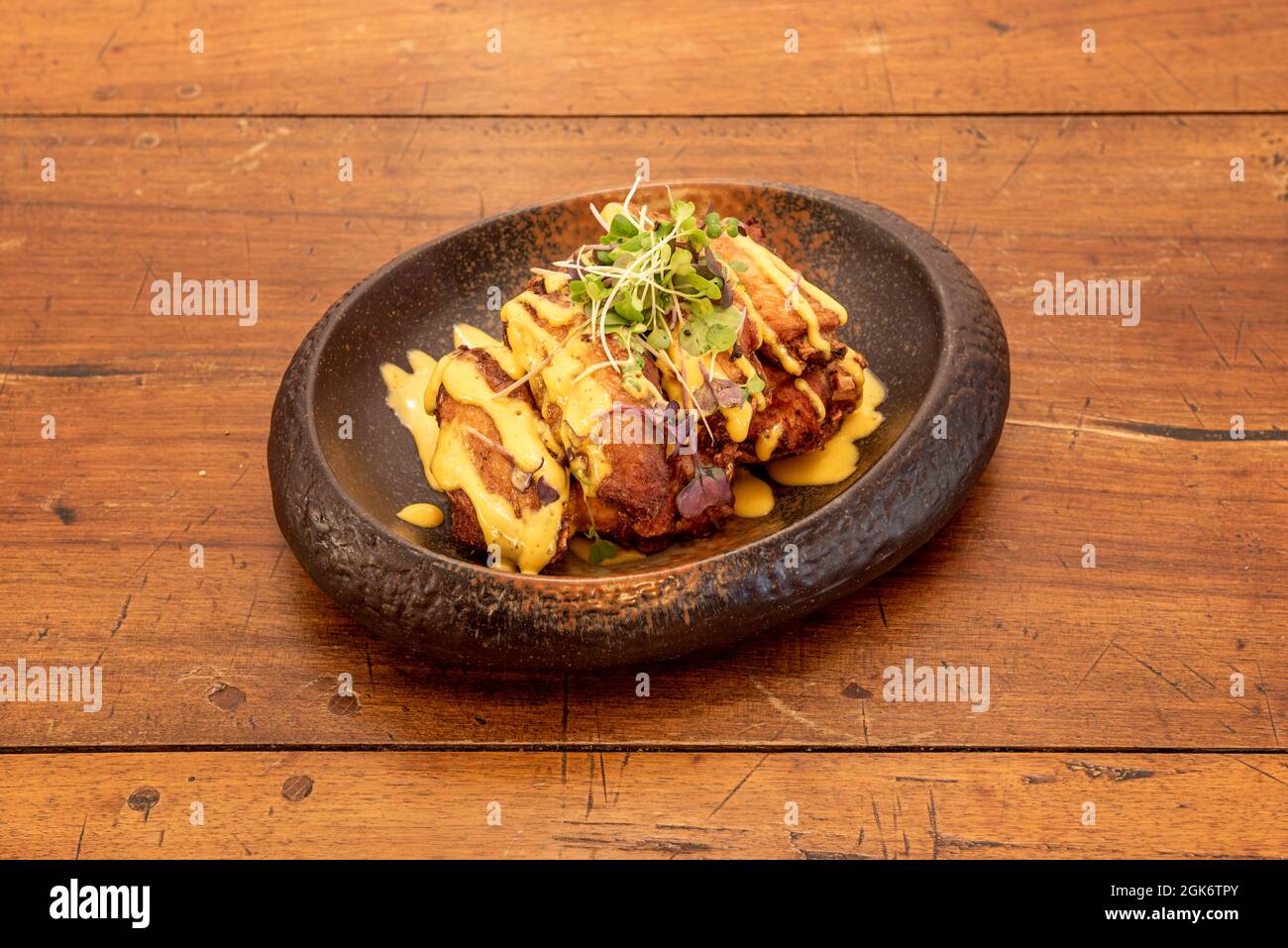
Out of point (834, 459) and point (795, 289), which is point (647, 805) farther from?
point (795, 289)

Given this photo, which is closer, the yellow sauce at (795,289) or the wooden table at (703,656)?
the wooden table at (703,656)

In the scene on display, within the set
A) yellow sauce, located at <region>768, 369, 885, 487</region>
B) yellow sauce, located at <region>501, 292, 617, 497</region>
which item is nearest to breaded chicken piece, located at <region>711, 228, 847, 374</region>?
yellow sauce, located at <region>768, 369, 885, 487</region>

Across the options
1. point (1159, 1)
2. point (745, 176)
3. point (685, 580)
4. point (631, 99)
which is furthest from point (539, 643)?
point (1159, 1)

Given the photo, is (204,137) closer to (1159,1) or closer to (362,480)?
(362,480)

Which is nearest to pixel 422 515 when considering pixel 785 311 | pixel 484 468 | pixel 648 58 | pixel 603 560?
pixel 484 468

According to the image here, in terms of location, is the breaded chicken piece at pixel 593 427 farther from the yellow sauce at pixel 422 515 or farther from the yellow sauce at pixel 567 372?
the yellow sauce at pixel 422 515

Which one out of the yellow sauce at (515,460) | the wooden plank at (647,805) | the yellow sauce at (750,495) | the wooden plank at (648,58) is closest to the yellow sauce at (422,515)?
the yellow sauce at (515,460)
